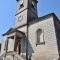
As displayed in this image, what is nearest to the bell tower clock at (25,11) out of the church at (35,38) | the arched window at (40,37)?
the church at (35,38)

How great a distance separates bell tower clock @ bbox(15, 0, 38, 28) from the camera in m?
20.0

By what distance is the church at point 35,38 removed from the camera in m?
14.7

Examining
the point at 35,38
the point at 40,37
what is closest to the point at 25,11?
the point at 35,38

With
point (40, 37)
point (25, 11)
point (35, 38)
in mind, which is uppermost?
point (25, 11)

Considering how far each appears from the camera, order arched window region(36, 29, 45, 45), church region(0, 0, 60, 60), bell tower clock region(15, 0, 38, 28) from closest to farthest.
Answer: church region(0, 0, 60, 60) → arched window region(36, 29, 45, 45) → bell tower clock region(15, 0, 38, 28)

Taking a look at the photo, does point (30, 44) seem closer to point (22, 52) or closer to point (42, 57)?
point (22, 52)

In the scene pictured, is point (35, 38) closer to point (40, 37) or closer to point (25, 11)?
point (40, 37)

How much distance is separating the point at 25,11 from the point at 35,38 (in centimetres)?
649

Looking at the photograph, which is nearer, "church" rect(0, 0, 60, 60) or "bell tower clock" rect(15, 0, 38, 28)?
"church" rect(0, 0, 60, 60)

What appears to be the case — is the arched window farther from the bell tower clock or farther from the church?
the bell tower clock

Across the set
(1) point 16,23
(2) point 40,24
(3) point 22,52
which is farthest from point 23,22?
(3) point 22,52

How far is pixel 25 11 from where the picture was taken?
20719 millimetres

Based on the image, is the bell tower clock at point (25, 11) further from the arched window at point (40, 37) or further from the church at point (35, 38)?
the arched window at point (40, 37)

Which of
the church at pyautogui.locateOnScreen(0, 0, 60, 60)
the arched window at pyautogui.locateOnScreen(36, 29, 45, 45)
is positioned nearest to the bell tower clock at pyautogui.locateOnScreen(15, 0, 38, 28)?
the church at pyautogui.locateOnScreen(0, 0, 60, 60)
